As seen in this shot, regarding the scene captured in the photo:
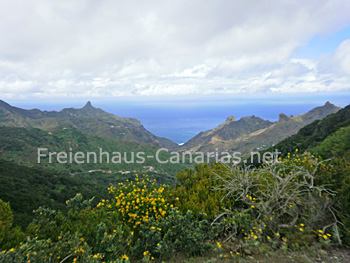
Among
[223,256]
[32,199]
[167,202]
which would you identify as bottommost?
[32,199]

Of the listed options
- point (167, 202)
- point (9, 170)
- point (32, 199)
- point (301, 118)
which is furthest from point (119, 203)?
point (301, 118)

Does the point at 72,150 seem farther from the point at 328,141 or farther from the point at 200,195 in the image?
the point at 200,195

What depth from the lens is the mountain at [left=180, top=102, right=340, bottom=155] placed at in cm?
10905

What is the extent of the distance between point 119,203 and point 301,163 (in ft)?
18.2

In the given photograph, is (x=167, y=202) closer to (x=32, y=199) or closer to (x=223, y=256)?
(x=223, y=256)

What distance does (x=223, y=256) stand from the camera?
3111mm

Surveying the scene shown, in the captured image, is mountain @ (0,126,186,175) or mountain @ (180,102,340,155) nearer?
mountain @ (0,126,186,175)

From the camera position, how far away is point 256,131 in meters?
142

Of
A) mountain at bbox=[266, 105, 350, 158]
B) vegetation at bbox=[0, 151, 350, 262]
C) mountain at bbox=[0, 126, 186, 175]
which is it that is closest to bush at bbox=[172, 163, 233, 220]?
vegetation at bbox=[0, 151, 350, 262]

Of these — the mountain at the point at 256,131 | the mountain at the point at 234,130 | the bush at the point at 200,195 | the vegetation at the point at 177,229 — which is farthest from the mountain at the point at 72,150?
the mountain at the point at 234,130

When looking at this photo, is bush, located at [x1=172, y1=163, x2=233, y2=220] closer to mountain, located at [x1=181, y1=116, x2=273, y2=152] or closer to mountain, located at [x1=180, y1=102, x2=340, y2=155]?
mountain, located at [x1=180, y1=102, x2=340, y2=155]

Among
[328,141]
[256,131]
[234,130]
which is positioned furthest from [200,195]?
[234,130]

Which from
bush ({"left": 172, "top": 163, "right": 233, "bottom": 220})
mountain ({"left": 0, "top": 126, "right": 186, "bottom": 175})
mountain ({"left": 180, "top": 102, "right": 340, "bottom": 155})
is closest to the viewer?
bush ({"left": 172, "top": 163, "right": 233, "bottom": 220})

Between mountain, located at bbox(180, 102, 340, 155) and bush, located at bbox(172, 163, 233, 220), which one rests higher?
bush, located at bbox(172, 163, 233, 220)
